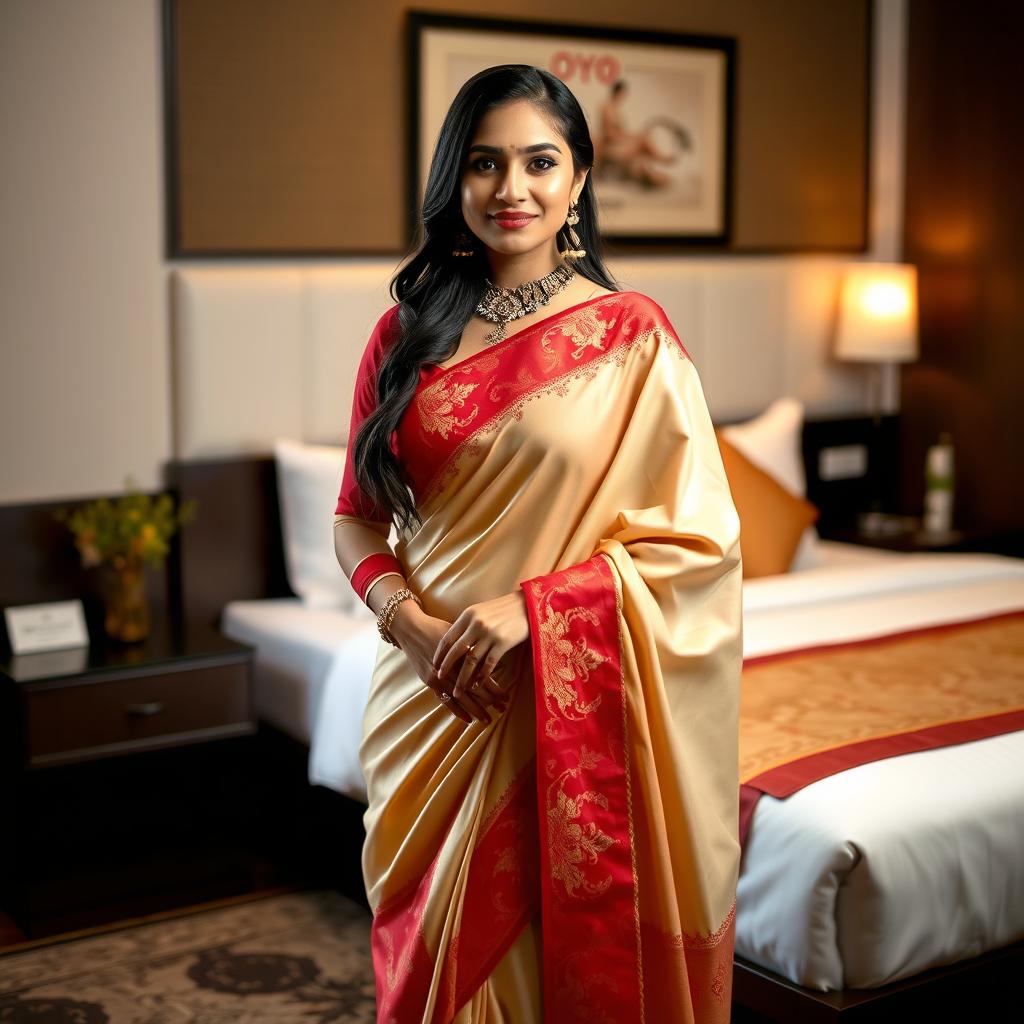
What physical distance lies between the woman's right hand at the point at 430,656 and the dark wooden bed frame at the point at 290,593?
0.79 metres

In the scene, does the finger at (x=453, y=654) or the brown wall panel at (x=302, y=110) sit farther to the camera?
the brown wall panel at (x=302, y=110)

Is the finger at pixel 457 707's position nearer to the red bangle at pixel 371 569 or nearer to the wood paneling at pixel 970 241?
the red bangle at pixel 371 569

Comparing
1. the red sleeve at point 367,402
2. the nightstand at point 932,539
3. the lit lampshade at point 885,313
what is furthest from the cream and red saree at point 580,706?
the lit lampshade at point 885,313

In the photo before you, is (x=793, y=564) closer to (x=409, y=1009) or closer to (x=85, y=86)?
(x=85, y=86)

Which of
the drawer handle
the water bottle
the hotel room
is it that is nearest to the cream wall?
the hotel room

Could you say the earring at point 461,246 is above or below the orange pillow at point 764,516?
above

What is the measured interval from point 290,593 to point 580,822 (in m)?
2.27

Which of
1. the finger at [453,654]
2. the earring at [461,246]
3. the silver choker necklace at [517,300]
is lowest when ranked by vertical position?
the finger at [453,654]

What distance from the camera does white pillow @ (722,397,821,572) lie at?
14.4 feet

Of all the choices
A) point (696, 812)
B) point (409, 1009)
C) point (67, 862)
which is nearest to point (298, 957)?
point (67, 862)

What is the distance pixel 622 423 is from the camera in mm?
1825

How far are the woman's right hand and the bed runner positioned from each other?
2.37 ft

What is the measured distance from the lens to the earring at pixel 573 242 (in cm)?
194

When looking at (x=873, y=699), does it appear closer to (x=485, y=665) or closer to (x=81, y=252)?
(x=485, y=665)
